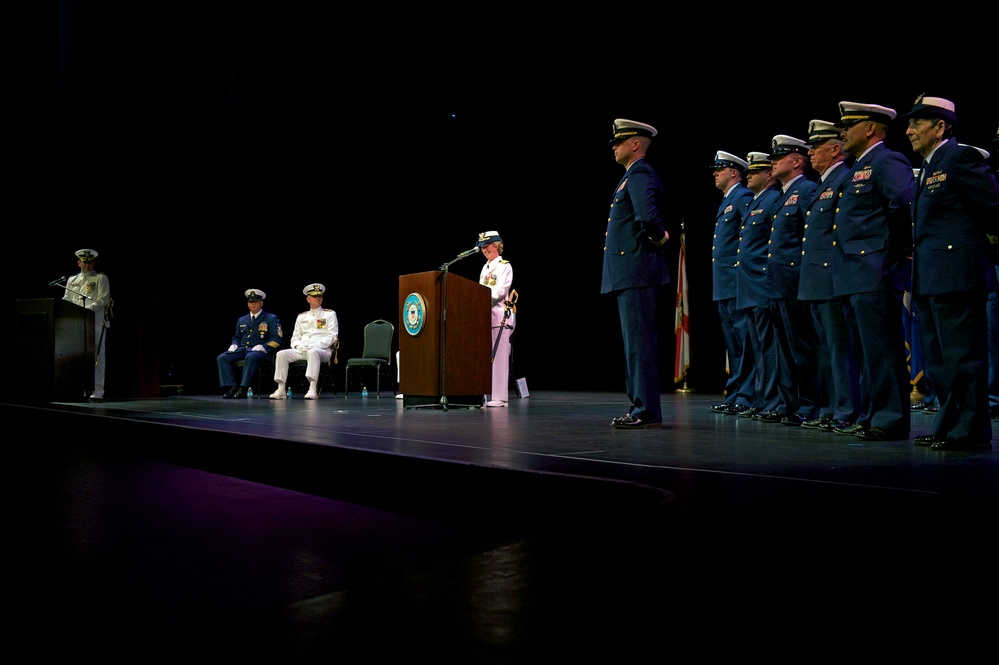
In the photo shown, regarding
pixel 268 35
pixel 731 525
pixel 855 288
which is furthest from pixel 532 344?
pixel 731 525

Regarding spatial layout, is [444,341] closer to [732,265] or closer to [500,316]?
[500,316]

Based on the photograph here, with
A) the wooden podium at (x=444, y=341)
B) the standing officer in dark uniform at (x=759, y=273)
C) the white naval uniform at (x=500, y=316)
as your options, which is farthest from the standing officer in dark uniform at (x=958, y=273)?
the white naval uniform at (x=500, y=316)

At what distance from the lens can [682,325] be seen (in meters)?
8.95

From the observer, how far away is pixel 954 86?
18.2 feet

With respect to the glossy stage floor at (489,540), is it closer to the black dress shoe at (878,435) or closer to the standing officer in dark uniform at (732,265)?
the black dress shoe at (878,435)

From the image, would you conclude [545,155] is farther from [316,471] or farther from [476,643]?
[476,643]

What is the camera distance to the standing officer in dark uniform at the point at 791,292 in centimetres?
440

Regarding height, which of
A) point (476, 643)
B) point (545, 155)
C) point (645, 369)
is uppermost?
point (545, 155)

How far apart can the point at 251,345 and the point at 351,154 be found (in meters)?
2.96

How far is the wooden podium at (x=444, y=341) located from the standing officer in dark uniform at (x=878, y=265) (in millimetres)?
2963

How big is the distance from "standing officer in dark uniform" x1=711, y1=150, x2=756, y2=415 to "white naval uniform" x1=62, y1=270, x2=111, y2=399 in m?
5.79

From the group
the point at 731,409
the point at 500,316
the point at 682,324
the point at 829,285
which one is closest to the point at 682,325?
the point at 682,324

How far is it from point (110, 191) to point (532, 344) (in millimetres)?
5405

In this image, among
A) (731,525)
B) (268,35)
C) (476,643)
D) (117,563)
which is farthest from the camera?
(268,35)
